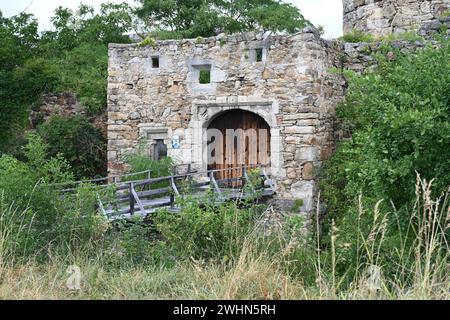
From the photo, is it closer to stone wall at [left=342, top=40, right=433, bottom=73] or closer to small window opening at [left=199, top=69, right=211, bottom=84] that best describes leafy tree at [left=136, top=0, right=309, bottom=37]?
small window opening at [left=199, top=69, right=211, bottom=84]

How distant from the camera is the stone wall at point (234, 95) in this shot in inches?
428

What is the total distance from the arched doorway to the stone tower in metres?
3.93

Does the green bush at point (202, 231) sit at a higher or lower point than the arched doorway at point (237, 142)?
lower

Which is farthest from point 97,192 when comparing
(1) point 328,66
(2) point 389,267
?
(1) point 328,66

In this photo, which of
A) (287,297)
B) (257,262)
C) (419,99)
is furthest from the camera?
(419,99)

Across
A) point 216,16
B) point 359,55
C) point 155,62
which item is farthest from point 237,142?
point 216,16

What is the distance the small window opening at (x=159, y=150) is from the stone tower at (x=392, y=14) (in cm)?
532

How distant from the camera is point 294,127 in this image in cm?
1094

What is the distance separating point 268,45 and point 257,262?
6.82 m

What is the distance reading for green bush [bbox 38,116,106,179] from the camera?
1359cm

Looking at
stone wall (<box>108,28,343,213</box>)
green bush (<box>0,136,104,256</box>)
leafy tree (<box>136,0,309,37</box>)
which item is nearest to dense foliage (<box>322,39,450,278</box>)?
green bush (<box>0,136,104,256</box>)

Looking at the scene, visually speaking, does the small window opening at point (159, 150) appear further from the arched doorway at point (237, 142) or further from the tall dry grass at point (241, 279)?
the tall dry grass at point (241, 279)

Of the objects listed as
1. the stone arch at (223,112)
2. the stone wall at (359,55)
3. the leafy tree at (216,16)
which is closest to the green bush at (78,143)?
the stone arch at (223,112)

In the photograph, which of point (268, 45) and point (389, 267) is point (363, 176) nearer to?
point (389, 267)
